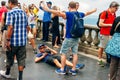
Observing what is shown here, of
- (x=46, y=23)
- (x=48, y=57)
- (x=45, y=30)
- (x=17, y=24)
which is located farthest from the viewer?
(x=45, y=30)

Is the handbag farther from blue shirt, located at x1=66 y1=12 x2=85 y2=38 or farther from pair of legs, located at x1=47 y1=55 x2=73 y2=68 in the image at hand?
pair of legs, located at x1=47 y1=55 x2=73 y2=68

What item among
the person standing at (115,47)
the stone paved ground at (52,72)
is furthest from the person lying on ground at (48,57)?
the person standing at (115,47)

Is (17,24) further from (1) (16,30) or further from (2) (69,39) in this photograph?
(2) (69,39)

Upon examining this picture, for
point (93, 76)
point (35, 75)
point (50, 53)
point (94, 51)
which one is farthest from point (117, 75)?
point (94, 51)

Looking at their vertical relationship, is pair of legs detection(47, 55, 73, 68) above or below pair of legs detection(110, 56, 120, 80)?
below

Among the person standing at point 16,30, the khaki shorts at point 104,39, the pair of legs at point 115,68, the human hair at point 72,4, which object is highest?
the human hair at point 72,4

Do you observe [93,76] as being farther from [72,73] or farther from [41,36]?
[41,36]

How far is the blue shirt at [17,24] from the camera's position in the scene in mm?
8711

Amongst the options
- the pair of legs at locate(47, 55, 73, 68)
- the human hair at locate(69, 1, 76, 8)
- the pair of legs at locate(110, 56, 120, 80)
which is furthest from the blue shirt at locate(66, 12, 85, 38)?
the pair of legs at locate(110, 56, 120, 80)

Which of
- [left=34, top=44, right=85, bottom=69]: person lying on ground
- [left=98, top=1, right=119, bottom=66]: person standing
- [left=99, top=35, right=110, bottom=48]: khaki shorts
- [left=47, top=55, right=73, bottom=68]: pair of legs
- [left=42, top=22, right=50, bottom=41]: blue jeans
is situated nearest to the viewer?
[left=98, top=1, right=119, bottom=66]: person standing

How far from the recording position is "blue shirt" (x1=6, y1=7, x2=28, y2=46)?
8.71 metres

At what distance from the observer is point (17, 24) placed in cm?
882

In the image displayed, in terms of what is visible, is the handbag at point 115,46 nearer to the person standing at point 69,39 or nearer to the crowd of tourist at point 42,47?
A: the crowd of tourist at point 42,47

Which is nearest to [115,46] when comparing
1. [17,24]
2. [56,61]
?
[17,24]
